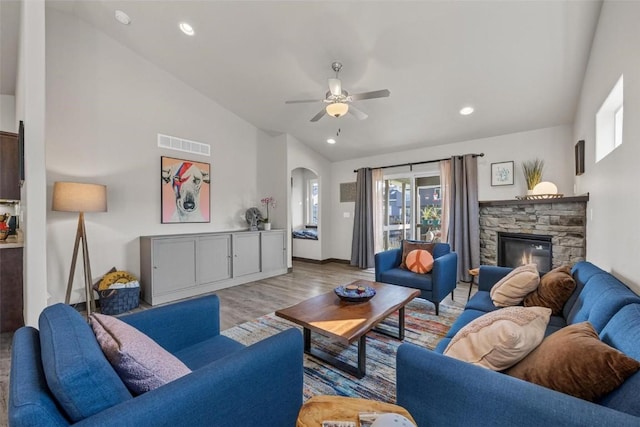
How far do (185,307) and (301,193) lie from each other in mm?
6224

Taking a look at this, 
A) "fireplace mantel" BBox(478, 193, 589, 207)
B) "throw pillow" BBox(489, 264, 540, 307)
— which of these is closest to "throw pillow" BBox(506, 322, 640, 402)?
"throw pillow" BBox(489, 264, 540, 307)

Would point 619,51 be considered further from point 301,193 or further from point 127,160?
point 301,193

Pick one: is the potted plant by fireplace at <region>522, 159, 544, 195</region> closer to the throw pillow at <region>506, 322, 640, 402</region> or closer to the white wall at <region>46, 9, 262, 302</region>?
the throw pillow at <region>506, 322, 640, 402</region>

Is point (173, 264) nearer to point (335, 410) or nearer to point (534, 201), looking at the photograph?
point (335, 410)

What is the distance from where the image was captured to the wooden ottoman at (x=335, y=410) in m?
0.81

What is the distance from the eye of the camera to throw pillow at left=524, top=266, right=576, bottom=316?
1833 millimetres

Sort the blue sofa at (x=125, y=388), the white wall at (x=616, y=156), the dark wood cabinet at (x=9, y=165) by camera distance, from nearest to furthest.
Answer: the blue sofa at (x=125, y=388), the white wall at (x=616, y=156), the dark wood cabinet at (x=9, y=165)

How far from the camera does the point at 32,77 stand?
2230 mm

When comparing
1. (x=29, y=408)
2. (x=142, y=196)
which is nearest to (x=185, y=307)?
(x=29, y=408)

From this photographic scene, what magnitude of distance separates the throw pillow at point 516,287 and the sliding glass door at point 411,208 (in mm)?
3048

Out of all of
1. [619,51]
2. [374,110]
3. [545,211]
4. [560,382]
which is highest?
[374,110]

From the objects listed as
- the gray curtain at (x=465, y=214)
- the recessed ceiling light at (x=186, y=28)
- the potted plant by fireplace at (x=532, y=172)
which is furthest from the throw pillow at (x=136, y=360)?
the potted plant by fireplace at (x=532, y=172)

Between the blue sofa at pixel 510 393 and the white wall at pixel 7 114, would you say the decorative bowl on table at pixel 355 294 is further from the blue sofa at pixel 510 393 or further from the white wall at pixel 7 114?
the white wall at pixel 7 114

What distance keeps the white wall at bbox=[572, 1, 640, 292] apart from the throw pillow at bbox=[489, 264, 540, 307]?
0.48 meters
